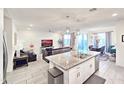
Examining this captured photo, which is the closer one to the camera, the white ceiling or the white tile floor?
the white ceiling

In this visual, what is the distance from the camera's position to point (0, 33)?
3.78 ft

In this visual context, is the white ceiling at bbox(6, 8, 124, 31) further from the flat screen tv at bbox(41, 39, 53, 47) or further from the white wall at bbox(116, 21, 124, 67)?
the flat screen tv at bbox(41, 39, 53, 47)

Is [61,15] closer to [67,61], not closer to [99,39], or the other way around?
[67,61]

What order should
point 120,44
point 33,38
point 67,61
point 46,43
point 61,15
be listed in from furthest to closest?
point 46,43 → point 33,38 → point 120,44 → point 61,15 → point 67,61

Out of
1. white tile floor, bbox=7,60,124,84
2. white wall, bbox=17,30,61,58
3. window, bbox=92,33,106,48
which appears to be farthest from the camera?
window, bbox=92,33,106,48

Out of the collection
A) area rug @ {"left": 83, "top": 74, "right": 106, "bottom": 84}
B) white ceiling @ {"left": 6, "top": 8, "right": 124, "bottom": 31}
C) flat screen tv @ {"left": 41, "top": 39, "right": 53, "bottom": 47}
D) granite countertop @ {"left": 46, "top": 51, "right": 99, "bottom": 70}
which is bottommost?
area rug @ {"left": 83, "top": 74, "right": 106, "bottom": 84}

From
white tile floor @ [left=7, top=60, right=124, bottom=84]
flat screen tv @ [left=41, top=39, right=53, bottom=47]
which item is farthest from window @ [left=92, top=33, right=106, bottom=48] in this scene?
white tile floor @ [left=7, top=60, right=124, bottom=84]

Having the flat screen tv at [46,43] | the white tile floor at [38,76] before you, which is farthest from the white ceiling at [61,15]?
the flat screen tv at [46,43]

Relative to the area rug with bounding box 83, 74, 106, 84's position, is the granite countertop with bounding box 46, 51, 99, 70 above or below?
above

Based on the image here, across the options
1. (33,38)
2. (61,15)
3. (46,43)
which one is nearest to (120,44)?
(61,15)
